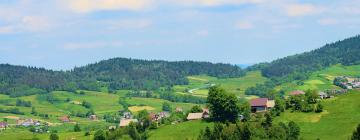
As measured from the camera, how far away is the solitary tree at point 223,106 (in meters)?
173

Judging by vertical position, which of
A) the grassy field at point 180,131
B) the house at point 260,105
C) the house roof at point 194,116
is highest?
the house at point 260,105

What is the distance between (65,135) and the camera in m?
200

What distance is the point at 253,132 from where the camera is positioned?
141m

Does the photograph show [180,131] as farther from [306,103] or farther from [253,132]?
[306,103]

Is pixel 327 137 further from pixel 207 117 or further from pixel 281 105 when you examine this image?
pixel 207 117

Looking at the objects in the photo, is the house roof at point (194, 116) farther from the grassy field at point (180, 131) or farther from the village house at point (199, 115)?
the grassy field at point (180, 131)

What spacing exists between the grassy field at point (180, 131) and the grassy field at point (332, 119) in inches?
884

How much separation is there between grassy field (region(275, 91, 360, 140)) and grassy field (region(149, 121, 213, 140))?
22.5 meters

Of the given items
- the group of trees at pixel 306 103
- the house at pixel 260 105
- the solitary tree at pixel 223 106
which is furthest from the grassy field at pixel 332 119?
the house at pixel 260 105

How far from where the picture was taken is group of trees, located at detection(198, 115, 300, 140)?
139000 mm

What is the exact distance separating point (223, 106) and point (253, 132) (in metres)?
32.6

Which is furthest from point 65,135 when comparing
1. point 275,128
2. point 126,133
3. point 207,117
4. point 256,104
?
point 275,128

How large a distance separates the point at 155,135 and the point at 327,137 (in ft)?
161

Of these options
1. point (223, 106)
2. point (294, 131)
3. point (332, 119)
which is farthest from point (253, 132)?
point (223, 106)
